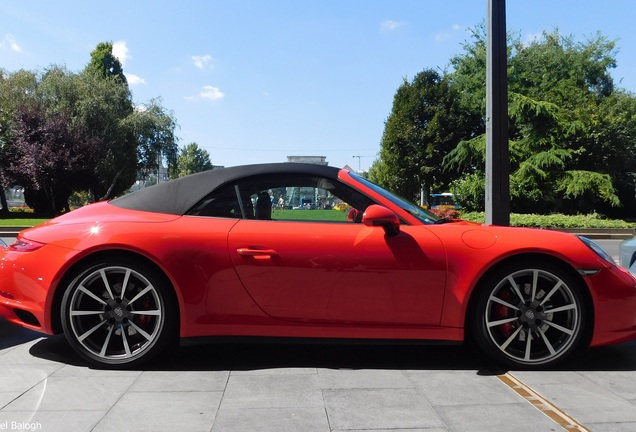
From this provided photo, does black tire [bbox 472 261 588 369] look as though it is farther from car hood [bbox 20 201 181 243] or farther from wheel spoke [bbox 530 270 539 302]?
car hood [bbox 20 201 181 243]

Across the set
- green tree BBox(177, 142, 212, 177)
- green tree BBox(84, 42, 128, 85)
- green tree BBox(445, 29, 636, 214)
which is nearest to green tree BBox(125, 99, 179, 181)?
green tree BBox(84, 42, 128, 85)

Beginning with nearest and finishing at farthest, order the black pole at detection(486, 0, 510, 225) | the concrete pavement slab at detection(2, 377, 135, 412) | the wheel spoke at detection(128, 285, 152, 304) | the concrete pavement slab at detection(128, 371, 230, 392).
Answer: the concrete pavement slab at detection(2, 377, 135, 412) → the concrete pavement slab at detection(128, 371, 230, 392) → the wheel spoke at detection(128, 285, 152, 304) → the black pole at detection(486, 0, 510, 225)

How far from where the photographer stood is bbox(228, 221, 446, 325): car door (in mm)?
3418

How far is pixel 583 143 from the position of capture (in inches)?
1137

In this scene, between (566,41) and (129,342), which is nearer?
(129,342)

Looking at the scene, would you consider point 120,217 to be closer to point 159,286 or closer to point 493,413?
point 159,286

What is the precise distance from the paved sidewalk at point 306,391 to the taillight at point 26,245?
0.81 metres

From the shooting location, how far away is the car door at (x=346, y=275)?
342 centimetres

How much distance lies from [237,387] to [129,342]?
882 mm

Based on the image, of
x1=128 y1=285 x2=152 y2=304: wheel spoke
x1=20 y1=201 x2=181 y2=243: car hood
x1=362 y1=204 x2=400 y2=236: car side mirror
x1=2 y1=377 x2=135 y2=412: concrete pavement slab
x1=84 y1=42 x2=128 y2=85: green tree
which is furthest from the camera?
x1=84 y1=42 x2=128 y2=85: green tree

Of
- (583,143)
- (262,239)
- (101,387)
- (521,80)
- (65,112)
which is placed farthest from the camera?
(65,112)

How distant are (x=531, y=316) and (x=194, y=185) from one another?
2.51 meters

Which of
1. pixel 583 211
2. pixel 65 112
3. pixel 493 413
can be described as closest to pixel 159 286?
pixel 493 413

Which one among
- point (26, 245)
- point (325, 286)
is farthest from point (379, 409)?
point (26, 245)
